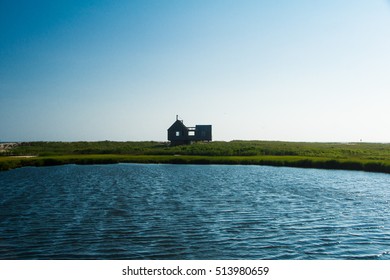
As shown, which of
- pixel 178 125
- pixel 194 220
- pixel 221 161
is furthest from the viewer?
pixel 178 125

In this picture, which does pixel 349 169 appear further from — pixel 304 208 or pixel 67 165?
pixel 67 165

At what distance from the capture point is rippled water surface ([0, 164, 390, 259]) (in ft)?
44.8

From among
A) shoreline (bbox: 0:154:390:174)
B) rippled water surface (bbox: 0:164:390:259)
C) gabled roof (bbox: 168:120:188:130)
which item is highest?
gabled roof (bbox: 168:120:188:130)

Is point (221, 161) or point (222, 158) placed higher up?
point (222, 158)

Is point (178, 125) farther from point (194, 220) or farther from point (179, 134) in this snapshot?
point (194, 220)

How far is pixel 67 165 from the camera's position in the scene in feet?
159

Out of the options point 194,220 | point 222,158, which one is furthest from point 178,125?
point 194,220

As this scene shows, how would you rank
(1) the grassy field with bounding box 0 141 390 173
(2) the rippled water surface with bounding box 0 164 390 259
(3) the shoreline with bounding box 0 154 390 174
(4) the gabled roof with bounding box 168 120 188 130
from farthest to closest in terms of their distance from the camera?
1. (4) the gabled roof with bounding box 168 120 188 130
2. (1) the grassy field with bounding box 0 141 390 173
3. (3) the shoreline with bounding box 0 154 390 174
4. (2) the rippled water surface with bounding box 0 164 390 259

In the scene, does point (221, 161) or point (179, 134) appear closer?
point (221, 161)

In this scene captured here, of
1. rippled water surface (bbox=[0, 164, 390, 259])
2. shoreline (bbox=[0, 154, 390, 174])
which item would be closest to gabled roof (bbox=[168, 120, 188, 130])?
shoreline (bbox=[0, 154, 390, 174])

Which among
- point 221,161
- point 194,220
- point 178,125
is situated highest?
point 178,125

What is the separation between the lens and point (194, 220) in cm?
1798

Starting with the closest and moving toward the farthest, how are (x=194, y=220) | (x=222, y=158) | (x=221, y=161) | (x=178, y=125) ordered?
(x=194, y=220)
(x=221, y=161)
(x=222, y=158)
(x=178, y=125)

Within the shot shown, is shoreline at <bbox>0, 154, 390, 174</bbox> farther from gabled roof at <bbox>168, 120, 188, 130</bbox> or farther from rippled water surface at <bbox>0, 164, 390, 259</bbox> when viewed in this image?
gabled roof at <bbox>168, 120, 188, 130</bbox>
